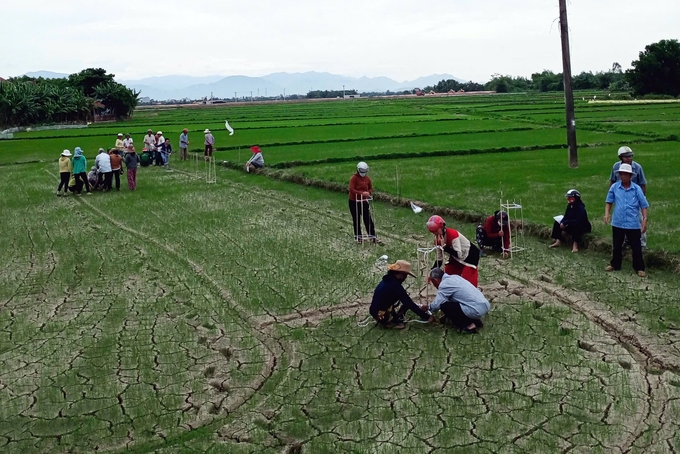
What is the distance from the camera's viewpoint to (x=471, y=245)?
27.5ft

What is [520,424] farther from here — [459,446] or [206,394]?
[206,394]

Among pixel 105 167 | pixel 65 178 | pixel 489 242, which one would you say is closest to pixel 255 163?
pixel 105 167

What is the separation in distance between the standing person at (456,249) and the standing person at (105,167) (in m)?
14.6

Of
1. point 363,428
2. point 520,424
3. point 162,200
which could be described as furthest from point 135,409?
point 162,200

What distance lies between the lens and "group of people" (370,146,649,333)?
25.5 ft

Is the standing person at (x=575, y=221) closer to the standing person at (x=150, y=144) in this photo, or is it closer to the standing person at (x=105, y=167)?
the standing person at (x=105, y=167)

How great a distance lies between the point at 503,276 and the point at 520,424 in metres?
4.60

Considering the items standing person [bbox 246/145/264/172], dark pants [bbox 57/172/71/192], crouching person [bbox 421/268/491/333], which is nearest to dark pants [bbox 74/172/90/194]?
dark pants [bbox 57/172/71/192]

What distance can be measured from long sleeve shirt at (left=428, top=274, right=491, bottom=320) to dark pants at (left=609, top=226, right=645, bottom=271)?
3125mm

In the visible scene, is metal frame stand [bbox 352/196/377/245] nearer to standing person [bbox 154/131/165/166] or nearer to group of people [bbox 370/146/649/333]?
group of people [bbox 370/146/649/333]

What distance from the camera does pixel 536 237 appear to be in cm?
1241

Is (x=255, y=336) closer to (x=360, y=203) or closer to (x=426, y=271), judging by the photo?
(x=426, y=271)

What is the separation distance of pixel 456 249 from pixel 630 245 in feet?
11.2

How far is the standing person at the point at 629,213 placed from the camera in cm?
955
